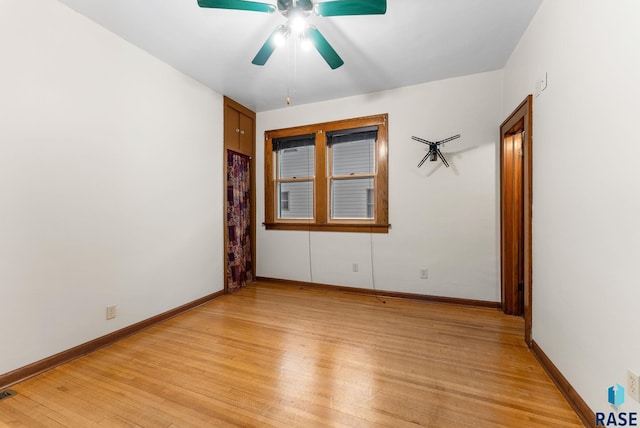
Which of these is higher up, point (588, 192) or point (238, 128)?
point (238, 128)

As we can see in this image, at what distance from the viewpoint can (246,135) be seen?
14.5ft

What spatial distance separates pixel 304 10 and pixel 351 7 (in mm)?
377

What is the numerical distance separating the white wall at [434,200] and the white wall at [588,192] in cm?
106

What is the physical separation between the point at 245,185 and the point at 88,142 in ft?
7.36

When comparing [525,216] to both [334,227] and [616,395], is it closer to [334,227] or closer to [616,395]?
[616,395]

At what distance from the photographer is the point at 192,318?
3.09 m

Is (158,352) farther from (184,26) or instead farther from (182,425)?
(184,26)

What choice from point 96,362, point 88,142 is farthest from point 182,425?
point 88,142

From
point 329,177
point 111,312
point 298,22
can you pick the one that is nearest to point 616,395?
point 298,22

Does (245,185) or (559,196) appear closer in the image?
(559,196)

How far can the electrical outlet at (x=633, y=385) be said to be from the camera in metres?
1.16

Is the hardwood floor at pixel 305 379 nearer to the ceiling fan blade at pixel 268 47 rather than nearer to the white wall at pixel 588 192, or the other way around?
the white wall at pixel 588 192

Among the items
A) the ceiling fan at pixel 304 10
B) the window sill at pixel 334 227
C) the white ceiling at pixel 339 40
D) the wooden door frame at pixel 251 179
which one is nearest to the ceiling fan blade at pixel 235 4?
the ceiling fan at pixel 304 10

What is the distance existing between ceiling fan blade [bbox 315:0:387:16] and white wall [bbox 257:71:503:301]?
6.73ft
